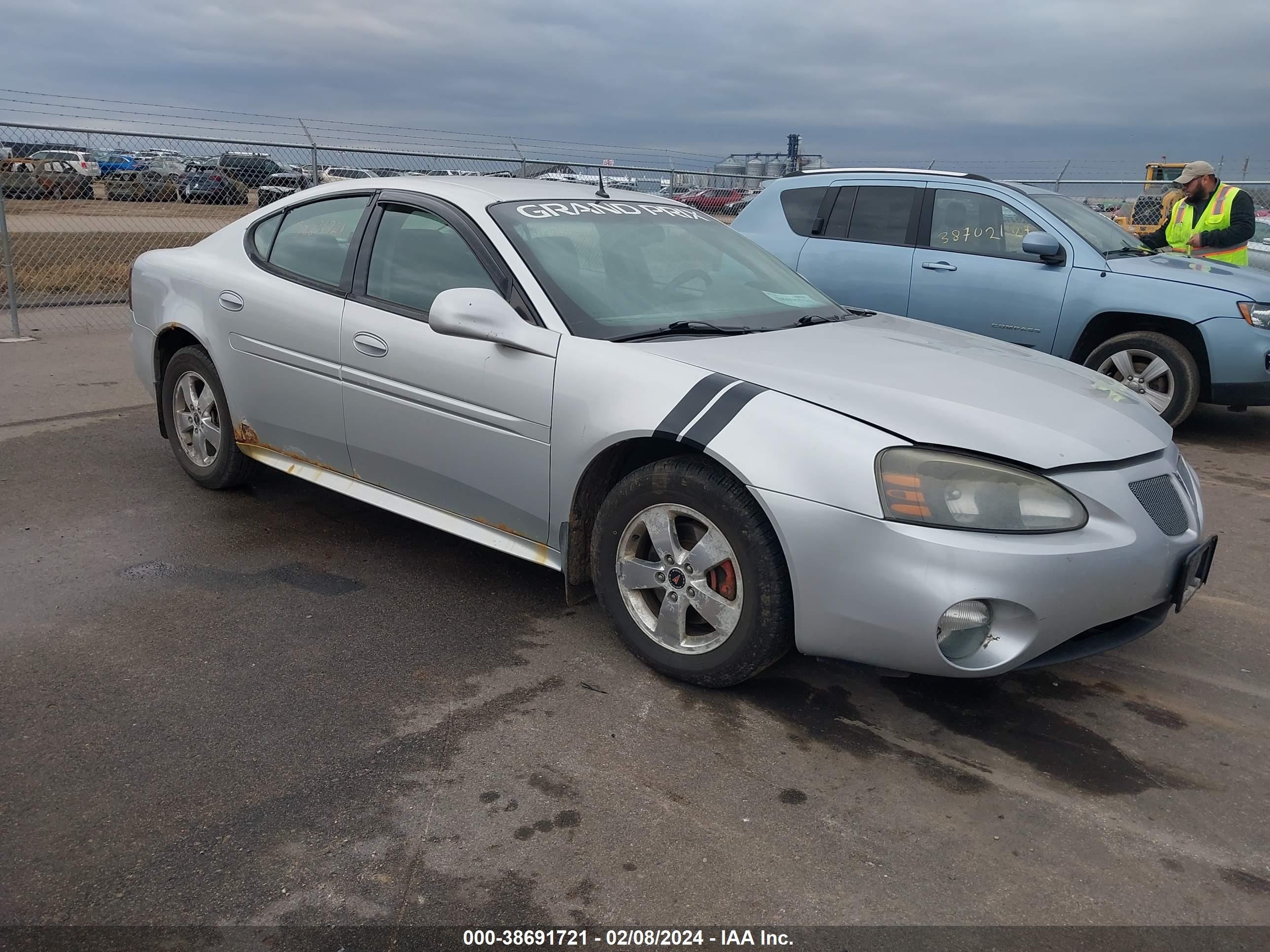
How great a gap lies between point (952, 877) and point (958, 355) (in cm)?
187

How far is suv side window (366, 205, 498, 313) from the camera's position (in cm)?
390

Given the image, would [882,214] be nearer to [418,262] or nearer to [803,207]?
[803,207]

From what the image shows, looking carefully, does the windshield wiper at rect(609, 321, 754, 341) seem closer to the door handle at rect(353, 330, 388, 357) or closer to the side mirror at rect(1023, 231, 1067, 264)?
the door handle at rect(353, 330, 388, 357)

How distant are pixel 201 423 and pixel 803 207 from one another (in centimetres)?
502

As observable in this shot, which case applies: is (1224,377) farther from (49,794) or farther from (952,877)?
(49,794)

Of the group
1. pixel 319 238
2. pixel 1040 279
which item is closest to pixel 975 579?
pixel 319 238

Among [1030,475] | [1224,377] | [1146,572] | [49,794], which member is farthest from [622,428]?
[1224,377]

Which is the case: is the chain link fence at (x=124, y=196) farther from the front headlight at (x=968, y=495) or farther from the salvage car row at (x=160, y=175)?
the front headlight at (x=968, y=495)

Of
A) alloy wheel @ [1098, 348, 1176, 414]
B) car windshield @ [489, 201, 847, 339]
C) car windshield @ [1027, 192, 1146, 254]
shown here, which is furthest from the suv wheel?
car windshield @ [489, 201, 847, 339]

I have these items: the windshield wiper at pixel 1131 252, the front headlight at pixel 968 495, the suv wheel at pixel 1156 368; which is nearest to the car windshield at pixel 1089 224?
the windshield wiper at pixel 1131 252

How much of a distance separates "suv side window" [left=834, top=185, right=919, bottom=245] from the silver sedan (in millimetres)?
3420

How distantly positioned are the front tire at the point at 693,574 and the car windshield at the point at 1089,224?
200 inches

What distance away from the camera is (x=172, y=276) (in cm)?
501

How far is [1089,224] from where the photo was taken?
751cm
